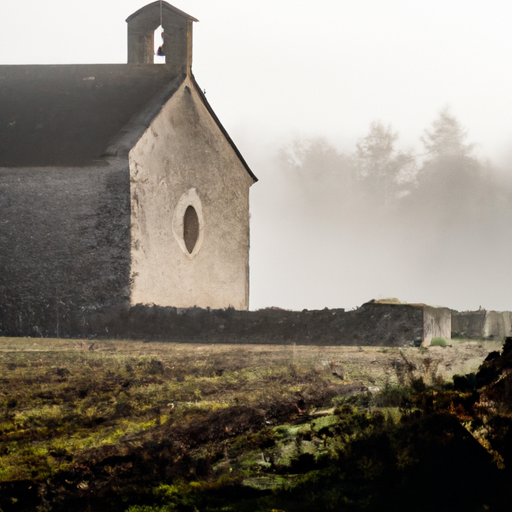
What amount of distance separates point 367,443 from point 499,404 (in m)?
0.85

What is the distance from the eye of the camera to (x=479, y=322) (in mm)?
18266

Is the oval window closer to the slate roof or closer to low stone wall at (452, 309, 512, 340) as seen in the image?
the slate roof

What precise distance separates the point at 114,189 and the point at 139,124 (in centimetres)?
215

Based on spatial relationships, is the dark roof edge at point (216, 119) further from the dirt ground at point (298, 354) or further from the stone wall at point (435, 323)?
the stone wall at point (435, 323)

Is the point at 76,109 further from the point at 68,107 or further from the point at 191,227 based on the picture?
the point at 191,227

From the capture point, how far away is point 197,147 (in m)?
21.6

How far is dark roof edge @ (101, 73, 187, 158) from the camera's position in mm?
17627

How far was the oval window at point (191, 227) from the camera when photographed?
830 inches

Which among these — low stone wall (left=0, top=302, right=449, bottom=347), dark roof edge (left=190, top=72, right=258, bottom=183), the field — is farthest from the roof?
the field

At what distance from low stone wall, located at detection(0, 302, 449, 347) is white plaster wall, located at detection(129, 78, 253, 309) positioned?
3.84 feet

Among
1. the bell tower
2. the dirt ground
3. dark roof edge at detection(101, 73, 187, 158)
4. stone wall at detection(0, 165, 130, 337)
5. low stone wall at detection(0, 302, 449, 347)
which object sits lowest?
the dirt ground

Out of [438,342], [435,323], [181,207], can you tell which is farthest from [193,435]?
[181,207]

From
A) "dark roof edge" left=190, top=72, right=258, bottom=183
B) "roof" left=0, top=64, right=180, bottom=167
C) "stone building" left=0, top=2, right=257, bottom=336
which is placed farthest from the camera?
"dark roof edge" left=190, top=72, right=258, bottom=183

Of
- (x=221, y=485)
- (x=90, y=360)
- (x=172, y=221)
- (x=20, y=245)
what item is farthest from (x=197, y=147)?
(x=221, y=485)
